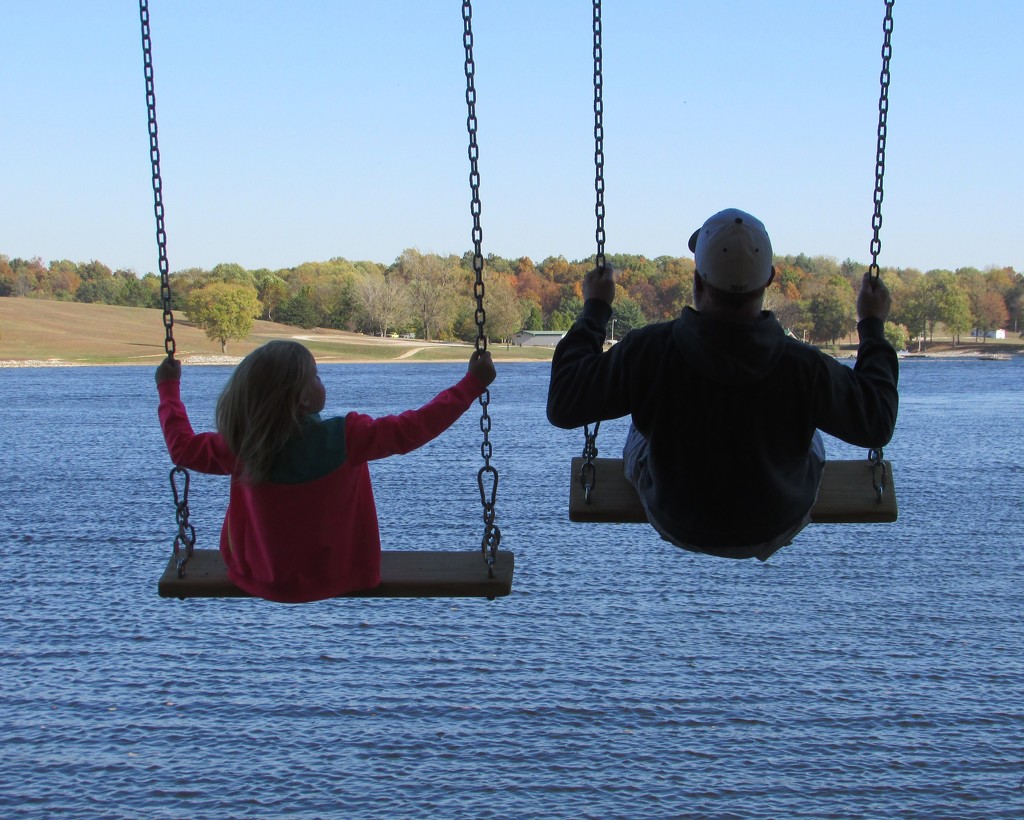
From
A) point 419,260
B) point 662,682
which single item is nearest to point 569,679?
point 662,682

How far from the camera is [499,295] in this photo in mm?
103938

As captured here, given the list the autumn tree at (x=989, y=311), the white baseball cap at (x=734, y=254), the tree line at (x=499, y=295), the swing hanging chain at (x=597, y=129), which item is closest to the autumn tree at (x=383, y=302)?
the tree line at (x=499, y=295)

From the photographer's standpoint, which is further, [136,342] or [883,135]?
[136,342]

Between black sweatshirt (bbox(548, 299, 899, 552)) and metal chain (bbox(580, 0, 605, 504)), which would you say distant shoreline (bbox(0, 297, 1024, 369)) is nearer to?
metal chain (bbox(580, 0, 605, 504))

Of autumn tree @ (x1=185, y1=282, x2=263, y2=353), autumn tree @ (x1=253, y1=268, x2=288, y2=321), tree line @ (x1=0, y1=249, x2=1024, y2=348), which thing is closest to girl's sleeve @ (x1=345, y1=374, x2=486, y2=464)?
tree line @ (x1=0, y1=249, x2=1024, y2=348)

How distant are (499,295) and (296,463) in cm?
10041

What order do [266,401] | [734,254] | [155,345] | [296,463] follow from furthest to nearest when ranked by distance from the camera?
[155,345] < [296,463] < [266,401] < [734,254]

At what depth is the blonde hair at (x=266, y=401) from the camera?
3963mm

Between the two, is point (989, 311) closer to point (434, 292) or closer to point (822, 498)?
point (434, 292)

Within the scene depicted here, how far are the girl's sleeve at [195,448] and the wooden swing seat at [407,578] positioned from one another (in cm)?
51

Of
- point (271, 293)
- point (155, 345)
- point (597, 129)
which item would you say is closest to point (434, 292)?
point (271, 293)

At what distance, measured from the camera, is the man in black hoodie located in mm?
3482

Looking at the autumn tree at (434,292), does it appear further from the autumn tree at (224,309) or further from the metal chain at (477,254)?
the metal chain at (477,254)

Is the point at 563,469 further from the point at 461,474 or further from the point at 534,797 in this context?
the point at 534,797
